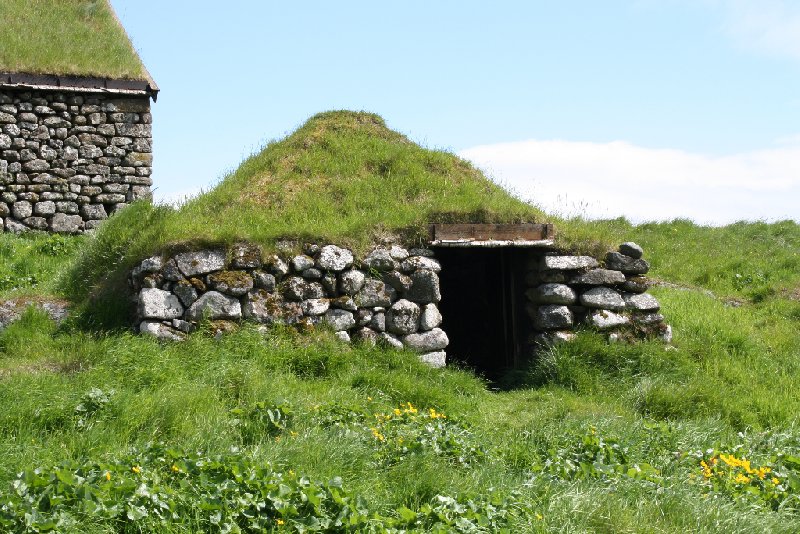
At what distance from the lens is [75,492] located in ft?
13.1

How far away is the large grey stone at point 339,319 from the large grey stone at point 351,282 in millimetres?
216

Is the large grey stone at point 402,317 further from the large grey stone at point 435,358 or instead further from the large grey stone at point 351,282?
the large grey stone at point 351,282

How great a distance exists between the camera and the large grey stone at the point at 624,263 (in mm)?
8938

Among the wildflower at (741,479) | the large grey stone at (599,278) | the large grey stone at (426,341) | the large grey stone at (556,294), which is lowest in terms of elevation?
the wildflower at (741,479)

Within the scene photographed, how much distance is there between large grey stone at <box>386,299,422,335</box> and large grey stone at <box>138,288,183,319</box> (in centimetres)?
208

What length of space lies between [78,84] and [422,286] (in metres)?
8.16

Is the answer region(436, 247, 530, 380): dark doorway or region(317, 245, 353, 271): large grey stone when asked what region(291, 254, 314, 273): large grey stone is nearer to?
region(317, 245, 353, 271): large grey stone

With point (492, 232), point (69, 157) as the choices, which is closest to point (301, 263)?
point (492, 232)

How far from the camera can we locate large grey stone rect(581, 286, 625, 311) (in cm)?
873

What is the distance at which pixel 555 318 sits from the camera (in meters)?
8.66

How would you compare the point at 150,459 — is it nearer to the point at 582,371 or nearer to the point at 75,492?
the point at 75,492

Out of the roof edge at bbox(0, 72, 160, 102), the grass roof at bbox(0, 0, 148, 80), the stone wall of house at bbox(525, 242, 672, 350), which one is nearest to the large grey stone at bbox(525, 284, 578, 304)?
the stone wall of house at bbox(525, 242, 672, 350)

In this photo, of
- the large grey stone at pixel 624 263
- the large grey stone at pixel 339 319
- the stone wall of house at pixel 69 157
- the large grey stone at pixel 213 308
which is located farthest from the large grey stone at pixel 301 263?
the stone wall of house at pixel 69 157

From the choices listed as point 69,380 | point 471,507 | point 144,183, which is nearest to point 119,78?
point 144,183
